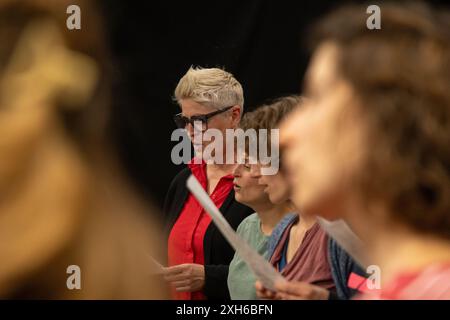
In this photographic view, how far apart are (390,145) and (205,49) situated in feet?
6.35

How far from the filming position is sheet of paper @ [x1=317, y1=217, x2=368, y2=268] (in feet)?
4.68

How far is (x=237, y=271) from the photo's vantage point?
85.3 inches

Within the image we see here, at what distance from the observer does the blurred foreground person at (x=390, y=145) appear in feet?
3.51

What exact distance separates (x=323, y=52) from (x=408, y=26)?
0.14 meters

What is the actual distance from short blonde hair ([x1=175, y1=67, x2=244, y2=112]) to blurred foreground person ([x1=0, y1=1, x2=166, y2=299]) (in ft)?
6.39

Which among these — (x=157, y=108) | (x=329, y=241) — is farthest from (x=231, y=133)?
(x=329, y=241)

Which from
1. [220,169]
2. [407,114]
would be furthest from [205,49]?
[407,114]

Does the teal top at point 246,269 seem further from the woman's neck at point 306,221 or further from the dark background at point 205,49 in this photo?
the dark background at point 205,49

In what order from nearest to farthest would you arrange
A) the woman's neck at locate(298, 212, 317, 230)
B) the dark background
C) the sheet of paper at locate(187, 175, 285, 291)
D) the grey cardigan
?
the sheet of paper at locate(187, 175, 285, 291) < the grey cardigan < the woman's neck at locate(298, 212, 317, 230) < the dark background

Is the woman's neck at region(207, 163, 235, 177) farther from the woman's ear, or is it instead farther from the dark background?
the dark background

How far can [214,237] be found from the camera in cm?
243

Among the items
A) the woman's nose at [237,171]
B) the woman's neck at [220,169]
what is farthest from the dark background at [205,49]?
the woman's nose at [237,171]

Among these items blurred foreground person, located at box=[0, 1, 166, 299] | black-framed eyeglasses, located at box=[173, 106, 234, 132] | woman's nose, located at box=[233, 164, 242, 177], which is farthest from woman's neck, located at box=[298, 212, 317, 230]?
blurred foreground person, located at box=[0, 1, 166, 299]
